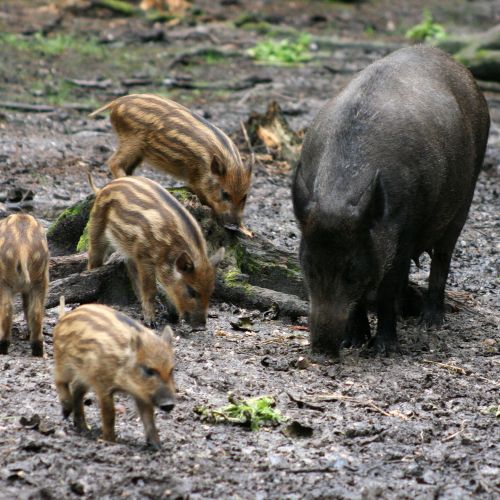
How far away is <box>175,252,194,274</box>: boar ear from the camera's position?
6461 millimetres

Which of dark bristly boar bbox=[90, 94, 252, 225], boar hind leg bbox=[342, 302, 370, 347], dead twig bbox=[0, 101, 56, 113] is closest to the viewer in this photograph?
boar hind leg bbox=[342, 302, 370, 347]

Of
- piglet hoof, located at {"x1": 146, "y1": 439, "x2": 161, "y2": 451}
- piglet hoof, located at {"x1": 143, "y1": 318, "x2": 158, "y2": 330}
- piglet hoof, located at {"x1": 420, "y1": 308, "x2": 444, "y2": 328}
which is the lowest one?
piglet hoof, located at {"x1": 420, "y1": 308, "x2": 444, "y2": 328}

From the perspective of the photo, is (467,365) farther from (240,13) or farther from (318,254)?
(240,13)

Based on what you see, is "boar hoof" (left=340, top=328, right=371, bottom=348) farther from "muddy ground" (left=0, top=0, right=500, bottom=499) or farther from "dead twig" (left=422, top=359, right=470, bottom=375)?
"dead twig" (left=422, top=359, right=470, bottom=375)

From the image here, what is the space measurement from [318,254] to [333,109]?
42.7 inches

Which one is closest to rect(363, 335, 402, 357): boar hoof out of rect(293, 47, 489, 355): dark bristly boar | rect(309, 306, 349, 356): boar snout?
rect(293, 47, 489, 355): dark bristly boar

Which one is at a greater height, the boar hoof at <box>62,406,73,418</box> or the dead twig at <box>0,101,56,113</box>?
the boar hoof at <box>62,406,73,418</box>

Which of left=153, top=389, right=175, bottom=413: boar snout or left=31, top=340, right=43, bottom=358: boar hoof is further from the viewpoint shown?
left=31, top=340, right=43, bottom=358: boar hoof

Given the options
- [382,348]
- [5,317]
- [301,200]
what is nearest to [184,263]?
[301,200]

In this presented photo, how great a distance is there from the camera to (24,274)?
5730 millimetres

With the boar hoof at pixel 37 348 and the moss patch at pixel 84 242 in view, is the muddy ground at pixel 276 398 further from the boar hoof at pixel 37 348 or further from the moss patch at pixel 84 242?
the moss patch at pixel 84 242

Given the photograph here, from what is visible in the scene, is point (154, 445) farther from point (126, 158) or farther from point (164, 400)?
point (126, 158)

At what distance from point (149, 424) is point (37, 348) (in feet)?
4.55

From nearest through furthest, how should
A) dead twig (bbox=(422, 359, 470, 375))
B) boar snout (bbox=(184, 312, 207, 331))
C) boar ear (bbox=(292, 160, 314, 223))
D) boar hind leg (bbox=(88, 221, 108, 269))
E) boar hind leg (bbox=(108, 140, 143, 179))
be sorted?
boar ear (bbox=(292, 160, 314, 223)) → dead twig (bbox=(422, 359, 470, 375)) → boar snout (bbox=(184, 312, 207, 331)) → boar hind leg (bbox=(88, 221, 108, 269)) → boar hind leg (bbox=(108, 140, 143, 179))
